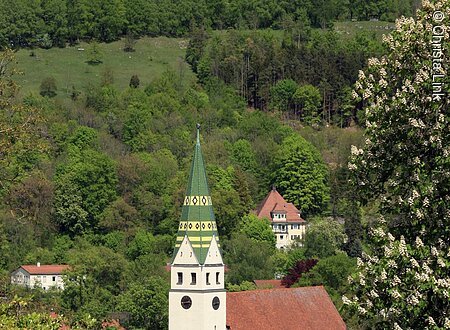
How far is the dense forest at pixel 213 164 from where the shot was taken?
24703 millimetres

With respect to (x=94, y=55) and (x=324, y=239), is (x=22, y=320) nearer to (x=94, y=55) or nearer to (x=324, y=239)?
(x=324, y=239)

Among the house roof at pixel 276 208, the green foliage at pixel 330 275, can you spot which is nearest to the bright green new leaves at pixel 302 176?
the house roof at pixel 276 208

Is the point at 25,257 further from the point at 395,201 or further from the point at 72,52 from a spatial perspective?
the point at 395,201

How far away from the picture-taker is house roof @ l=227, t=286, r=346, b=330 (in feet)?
242

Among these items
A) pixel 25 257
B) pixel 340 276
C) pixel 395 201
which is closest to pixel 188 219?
pixel 340 276

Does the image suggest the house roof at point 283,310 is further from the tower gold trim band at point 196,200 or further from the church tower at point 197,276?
the tower gold trim band at point 196,200

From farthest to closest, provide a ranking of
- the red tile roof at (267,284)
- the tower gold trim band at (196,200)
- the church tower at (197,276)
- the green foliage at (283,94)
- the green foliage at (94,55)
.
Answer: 1. the green foliage at (94,55)
2. the green foliage at (283,94)
3. the red tile roof at (267,284)
4. the tower gold trim band at (196,200)
5. the church tower at (197,276)

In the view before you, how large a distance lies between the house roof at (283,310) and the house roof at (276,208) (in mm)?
52849

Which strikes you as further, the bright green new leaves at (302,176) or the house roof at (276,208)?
the bright green new leaves at (302,176)

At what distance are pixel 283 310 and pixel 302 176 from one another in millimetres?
63566

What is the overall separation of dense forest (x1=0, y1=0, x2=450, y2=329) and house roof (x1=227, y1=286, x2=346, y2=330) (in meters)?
1.70

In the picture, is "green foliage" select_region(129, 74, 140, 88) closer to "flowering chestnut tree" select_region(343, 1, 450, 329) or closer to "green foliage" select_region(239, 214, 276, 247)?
"green foliage" select_region(239, 214, 276, 247)

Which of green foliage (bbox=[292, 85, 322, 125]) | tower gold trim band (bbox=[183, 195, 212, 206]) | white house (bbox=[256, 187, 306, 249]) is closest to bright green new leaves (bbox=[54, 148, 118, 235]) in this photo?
white house (bbox=[256, 187, 306, 249])

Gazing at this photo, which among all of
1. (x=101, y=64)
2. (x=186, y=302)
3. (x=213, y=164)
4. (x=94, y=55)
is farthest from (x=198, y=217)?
(x=94, y=55)
